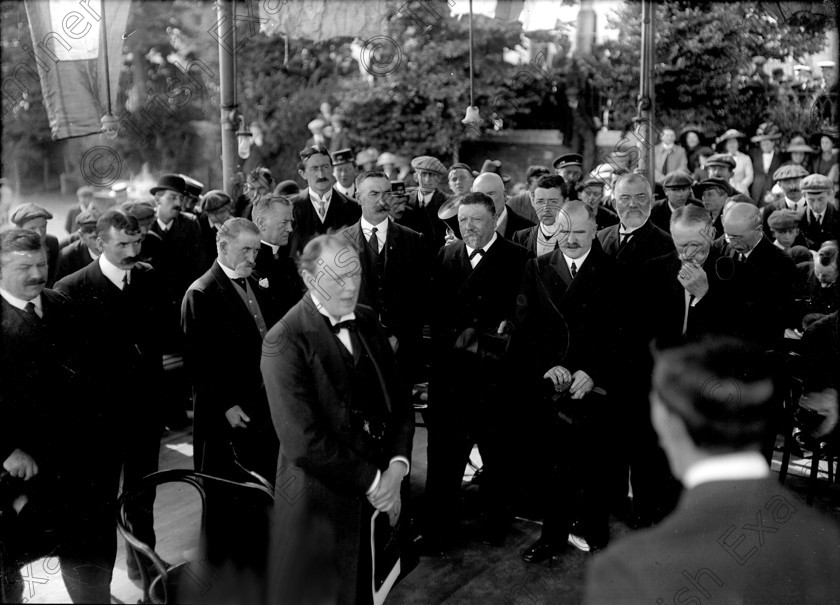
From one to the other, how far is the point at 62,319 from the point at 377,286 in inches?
81.5

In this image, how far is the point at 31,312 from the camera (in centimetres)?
325

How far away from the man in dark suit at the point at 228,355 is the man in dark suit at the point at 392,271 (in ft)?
2.96

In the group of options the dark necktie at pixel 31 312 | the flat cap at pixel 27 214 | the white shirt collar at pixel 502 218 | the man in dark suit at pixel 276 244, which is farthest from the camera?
the white shirt collar at pixel 502 218

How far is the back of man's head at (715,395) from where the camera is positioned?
1767 millimetres

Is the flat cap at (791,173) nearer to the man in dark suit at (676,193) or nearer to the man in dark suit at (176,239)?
the man in dark suit at (676,193)

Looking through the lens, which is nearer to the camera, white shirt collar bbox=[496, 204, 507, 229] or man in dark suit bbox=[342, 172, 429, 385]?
man in dark suit bbox=[342, 172, 429, 385]

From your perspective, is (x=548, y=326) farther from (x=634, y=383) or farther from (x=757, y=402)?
(x=757, y=402)

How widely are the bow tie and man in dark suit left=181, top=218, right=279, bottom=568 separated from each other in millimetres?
1173

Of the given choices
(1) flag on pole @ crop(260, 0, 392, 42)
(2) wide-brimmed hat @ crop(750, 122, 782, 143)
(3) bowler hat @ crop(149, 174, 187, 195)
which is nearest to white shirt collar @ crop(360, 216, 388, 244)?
(3) bowler hat @ crop(149, 174, 187, 195)

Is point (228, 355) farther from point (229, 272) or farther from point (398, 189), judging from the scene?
point (398, 189)

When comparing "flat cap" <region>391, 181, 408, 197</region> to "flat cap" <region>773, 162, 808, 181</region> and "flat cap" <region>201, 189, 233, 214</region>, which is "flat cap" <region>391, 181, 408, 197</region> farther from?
"flat cap" <region>773, 162, 808, 181</region>

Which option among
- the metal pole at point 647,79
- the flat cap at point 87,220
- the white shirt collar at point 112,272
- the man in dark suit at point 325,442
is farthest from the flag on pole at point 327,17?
the man in dark suit at point 325,442

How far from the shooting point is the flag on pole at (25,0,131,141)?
5117 mm

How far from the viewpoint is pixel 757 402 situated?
1.84 metres
